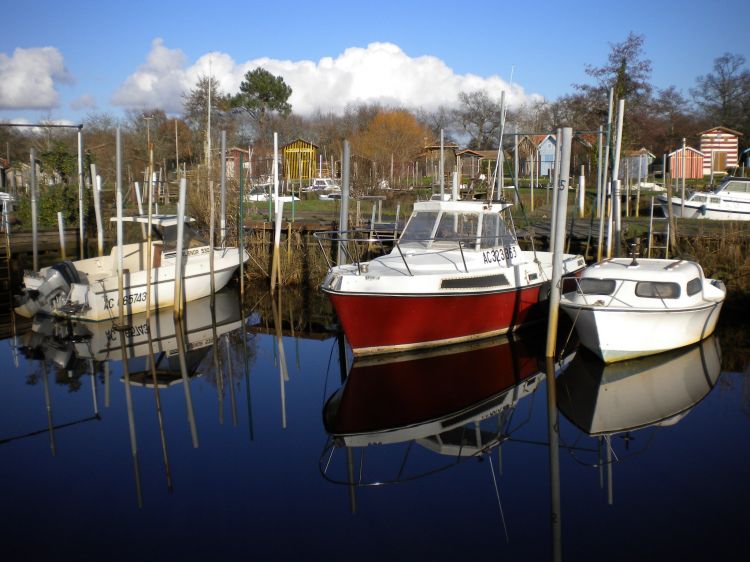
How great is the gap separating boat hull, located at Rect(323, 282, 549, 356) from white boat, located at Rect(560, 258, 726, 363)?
1.40 metres

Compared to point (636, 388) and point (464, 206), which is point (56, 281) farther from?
point (636, 388)

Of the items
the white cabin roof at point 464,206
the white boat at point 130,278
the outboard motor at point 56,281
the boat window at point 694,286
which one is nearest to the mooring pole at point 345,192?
the white cabin roof at point 464,206

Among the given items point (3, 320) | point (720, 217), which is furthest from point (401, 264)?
point (720, 217)

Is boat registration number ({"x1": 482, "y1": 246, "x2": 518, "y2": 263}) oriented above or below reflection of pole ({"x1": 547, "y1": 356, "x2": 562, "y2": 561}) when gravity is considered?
above

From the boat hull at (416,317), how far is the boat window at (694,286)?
9.27 feet

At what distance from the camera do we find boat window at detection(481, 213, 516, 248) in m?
13.3

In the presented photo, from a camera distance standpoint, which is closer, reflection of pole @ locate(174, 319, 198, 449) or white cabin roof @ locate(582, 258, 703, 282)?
reflection of pole @ locate(174, 319, 198, 449)

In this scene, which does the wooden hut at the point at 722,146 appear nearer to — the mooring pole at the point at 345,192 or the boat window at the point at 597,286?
the mooring pole at the point at 345,192

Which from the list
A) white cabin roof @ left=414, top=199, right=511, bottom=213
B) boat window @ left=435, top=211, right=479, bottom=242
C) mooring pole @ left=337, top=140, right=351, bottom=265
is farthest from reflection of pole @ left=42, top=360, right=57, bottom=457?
white cabin roof @ left=414, top=199, right=511, bottom=213

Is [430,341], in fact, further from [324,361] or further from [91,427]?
[91,427]

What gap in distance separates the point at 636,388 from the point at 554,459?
2.78 meters

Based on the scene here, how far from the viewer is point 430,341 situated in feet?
40.1

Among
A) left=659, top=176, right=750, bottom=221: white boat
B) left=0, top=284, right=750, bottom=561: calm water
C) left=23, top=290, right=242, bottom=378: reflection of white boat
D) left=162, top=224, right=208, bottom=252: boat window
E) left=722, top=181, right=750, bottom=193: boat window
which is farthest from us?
left=722, top=181, right=750, bottom=193: boat window

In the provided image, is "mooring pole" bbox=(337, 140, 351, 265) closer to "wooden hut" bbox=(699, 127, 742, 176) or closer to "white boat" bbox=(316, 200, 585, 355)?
"white boat" bbox=(316, 200, 585, 355)
